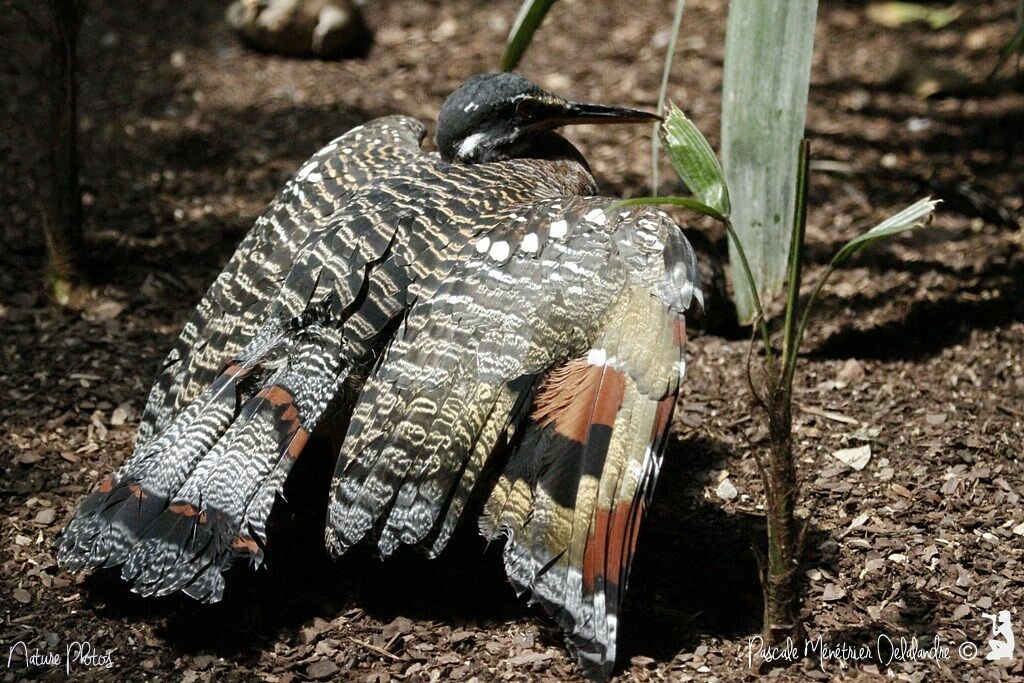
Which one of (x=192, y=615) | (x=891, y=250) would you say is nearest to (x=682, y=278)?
(x=192, y=615)

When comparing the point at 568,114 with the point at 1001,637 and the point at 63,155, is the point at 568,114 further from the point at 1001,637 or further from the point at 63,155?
the point at 1001,637

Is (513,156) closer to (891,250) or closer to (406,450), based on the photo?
(406,450)

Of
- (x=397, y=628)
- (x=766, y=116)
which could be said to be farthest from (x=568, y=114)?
(x=397, y=628)

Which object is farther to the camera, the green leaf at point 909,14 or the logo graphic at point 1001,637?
the green leaf at point 909,14

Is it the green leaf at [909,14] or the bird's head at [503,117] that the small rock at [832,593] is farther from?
the green leaf at [909,14]

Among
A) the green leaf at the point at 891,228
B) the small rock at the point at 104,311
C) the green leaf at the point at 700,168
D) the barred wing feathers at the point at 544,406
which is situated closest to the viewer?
the green leaf at the point at 891,228

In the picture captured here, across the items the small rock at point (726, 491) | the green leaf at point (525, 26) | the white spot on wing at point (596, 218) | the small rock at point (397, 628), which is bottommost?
the small rock at point (397, 628)

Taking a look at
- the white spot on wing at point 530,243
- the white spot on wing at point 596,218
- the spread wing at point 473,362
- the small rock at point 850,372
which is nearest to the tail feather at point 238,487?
the spread wing at point 473,362

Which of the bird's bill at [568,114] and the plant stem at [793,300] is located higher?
the bird's bill at [568,114]

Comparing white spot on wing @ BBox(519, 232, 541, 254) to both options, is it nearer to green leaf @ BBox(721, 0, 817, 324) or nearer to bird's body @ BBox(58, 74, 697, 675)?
bird's body @ BBox(58, 74, 697, 675)
